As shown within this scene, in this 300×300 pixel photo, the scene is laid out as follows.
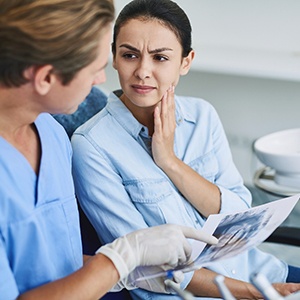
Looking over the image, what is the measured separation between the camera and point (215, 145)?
5.21 ft

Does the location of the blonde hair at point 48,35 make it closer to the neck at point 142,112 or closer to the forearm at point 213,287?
the neck at point 142,112

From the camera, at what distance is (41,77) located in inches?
37.2

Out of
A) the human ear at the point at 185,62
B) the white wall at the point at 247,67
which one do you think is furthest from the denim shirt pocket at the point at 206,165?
the white wall at the point at 247,67

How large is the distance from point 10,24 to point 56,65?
9cm

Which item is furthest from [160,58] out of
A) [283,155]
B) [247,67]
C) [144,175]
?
[247,67]

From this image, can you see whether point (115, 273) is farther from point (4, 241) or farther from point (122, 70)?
point (122, 70)

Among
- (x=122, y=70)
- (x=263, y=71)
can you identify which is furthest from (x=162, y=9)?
(x=263, y=71)

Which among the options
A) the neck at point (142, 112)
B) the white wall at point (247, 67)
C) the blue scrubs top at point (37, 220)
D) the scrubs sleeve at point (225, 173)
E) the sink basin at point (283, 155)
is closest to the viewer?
the blue scrubs top at point (37, 220)

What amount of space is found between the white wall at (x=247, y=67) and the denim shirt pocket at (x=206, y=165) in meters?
0.92

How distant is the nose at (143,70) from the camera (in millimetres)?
1383

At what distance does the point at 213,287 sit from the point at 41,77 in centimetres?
69

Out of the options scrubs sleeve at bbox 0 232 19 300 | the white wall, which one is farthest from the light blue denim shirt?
the white wall

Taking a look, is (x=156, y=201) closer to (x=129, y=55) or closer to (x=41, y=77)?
(x=129, y=55)

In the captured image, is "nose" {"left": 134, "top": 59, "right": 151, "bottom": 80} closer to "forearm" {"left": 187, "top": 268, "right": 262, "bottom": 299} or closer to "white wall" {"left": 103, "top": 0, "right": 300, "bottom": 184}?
"forearm" {"left": 187, "top": 268, "right": 262, "bottom": 299}
